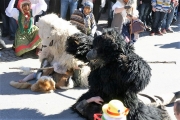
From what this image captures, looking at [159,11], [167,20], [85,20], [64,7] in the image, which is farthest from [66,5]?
[167,20]

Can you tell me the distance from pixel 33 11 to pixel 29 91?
1847 mm

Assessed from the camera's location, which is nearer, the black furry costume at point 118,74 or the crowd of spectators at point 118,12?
the black furry costume at point 118,74

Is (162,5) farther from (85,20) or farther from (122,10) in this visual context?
(85,20)

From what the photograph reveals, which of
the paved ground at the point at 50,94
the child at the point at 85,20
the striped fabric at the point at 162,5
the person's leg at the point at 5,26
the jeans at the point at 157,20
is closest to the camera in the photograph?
the paved ground at the point at 50,94

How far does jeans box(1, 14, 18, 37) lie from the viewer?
24.0 ft

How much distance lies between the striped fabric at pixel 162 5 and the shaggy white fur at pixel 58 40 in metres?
3.53

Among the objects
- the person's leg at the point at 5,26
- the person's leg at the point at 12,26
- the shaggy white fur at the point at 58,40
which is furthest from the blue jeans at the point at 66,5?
the shaggy white fur at the point at 58,40

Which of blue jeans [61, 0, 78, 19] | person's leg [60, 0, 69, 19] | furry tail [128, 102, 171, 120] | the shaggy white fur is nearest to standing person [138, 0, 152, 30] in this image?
blue jeans [61, 0, 78, 19]

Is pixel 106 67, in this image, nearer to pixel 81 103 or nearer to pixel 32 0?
pixel 81 103

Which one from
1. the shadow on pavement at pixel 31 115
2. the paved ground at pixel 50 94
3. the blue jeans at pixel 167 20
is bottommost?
the shadow on pavement at pixel 31 115

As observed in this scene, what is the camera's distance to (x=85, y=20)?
5910 mm

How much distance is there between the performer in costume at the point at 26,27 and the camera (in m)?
6.50

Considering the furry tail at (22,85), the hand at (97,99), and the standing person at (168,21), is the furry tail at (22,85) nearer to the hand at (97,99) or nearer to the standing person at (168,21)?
the hand at (97,99)

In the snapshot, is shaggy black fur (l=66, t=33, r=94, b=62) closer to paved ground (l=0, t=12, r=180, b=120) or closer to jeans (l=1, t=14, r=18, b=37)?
paved ground (l=0, t=12, r=180, b=120)
